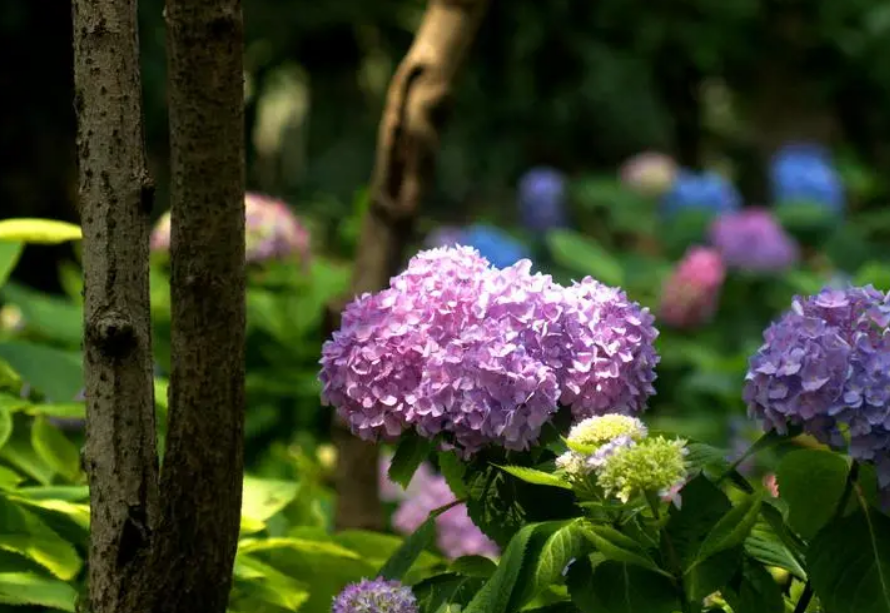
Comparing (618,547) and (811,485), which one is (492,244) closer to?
(811,485)

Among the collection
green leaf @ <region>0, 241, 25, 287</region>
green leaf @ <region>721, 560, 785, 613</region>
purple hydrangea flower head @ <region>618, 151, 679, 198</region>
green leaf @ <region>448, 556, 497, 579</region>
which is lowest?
green leaf @ <region>448, 556, 497, 579</region>

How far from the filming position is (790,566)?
68.4 inches

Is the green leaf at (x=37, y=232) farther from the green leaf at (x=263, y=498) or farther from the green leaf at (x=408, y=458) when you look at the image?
the green leaf at (x=408, y=458)

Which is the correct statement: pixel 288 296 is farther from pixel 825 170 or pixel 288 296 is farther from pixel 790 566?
pixel 825 170

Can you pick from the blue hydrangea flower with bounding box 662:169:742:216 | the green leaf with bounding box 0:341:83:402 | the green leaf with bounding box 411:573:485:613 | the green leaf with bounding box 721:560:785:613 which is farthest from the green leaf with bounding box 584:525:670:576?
the blue hydrangea flower with bounding box 662:169:742:216

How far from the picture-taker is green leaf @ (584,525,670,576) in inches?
60.6

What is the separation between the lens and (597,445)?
1.60m

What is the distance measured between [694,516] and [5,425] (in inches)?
42.7

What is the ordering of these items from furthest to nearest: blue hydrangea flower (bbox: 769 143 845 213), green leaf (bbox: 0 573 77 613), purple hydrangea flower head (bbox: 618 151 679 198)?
purple hydrangea flower head (bbox: 618 151 679 198) → blue hydrangea flower (bbox: 769 143 845 213) → green leaf (bbox: 0 573 77 613)

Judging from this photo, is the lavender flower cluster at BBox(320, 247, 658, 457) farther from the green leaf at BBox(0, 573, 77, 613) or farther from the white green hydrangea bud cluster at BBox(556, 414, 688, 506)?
the green leaf at BBox(0, 573, 77, 613)

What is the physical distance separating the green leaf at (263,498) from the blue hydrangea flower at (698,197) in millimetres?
4118

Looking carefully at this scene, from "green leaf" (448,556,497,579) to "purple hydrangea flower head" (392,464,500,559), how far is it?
62.8 inches

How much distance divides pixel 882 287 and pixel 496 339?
61cm

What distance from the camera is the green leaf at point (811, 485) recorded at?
5.47ft
